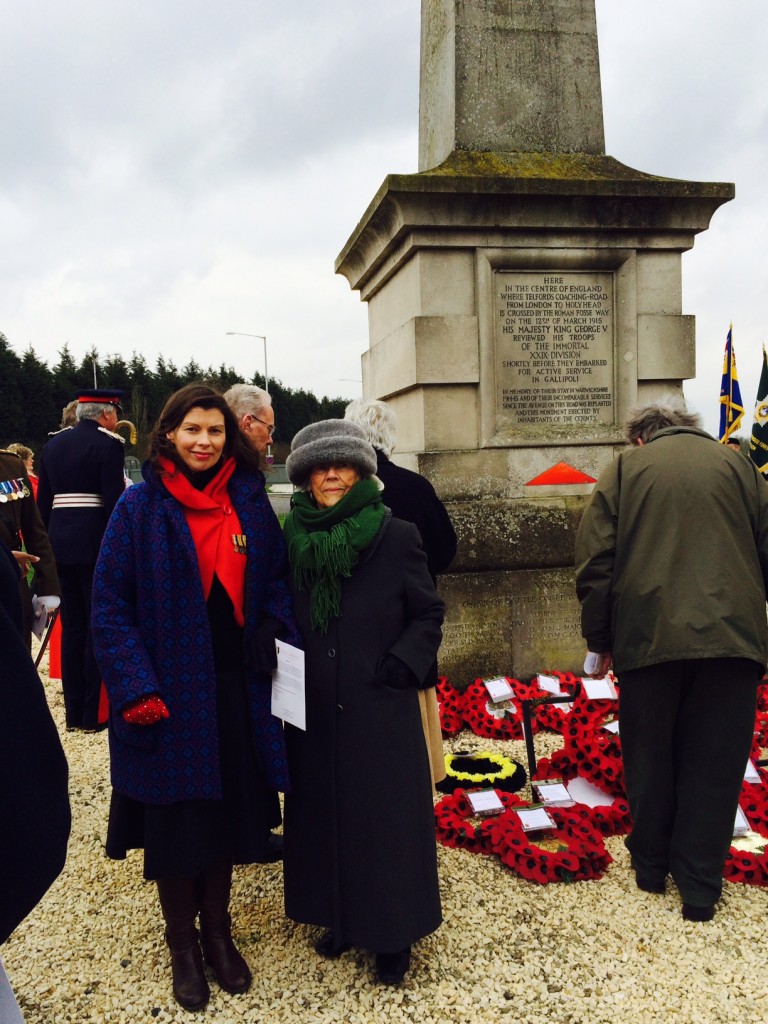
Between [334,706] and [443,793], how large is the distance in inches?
71.4

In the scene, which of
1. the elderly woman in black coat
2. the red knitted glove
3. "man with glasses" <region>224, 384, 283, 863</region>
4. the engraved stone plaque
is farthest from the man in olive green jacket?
the engraved stone plaque

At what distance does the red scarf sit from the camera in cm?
271

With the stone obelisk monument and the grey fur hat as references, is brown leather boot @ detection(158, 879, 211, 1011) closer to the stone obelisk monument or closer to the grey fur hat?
the grey fur hat

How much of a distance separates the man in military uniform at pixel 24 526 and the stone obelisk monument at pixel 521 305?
2501mm

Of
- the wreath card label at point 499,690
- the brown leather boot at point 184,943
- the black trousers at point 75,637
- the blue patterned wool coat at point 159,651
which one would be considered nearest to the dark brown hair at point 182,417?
the blue patterned wool coat at point 159,651

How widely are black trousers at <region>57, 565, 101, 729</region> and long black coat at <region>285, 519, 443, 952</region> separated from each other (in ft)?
10.7

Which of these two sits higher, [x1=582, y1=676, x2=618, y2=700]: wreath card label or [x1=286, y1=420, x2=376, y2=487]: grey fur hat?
[x1=286, y1=420, x2=376, y2=487]: grey fur hat

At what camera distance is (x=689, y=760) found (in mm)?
3258

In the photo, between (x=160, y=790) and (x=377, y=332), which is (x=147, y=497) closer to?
(x=160, y=790)

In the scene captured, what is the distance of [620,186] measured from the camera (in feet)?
19.0

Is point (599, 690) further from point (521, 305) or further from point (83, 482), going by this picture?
point (83, 482)

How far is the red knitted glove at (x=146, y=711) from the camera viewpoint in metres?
2.51

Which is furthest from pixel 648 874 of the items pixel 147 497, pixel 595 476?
pixel 595 476

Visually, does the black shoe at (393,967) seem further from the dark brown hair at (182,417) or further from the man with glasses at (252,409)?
the man with glasses at (252,409)
